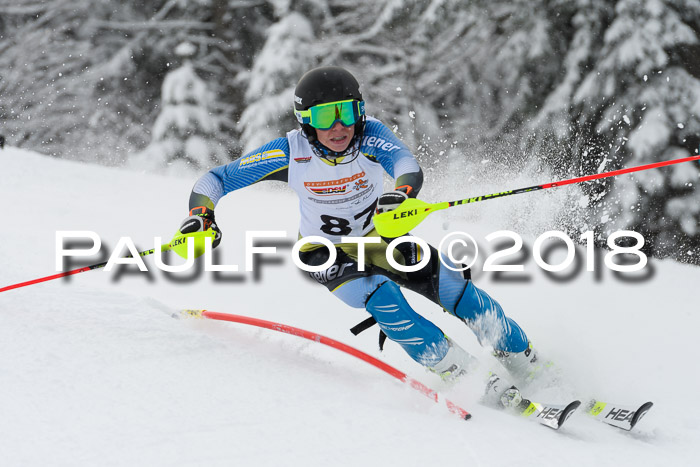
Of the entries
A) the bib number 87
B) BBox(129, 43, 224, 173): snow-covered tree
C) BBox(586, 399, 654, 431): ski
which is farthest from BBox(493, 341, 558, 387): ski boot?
BBox(129, 43, 224, 173): snow-covered tree

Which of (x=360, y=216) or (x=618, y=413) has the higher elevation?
(x=360, y=216)

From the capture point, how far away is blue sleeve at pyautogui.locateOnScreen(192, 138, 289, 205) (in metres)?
3.50

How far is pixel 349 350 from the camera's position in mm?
3309

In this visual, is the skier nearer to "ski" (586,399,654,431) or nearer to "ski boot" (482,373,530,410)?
"ski boot" (482,373,530,410)

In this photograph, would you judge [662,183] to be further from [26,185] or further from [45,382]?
[45,382]

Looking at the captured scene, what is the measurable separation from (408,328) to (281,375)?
61 centimetres

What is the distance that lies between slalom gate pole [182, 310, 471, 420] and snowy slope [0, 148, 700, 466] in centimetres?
5

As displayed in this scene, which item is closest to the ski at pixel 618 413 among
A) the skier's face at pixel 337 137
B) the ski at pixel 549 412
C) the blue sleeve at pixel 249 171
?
the ski at pixel 549 412

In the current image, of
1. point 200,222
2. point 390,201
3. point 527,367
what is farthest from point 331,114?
point 527,367

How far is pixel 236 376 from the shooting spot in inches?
115

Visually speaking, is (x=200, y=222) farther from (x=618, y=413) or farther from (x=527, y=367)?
(x=618, y=413)

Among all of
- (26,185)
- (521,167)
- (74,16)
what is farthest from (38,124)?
(521,167)

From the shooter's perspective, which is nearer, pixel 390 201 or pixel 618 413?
pixel 390 201

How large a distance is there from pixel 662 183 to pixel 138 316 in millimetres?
8248
